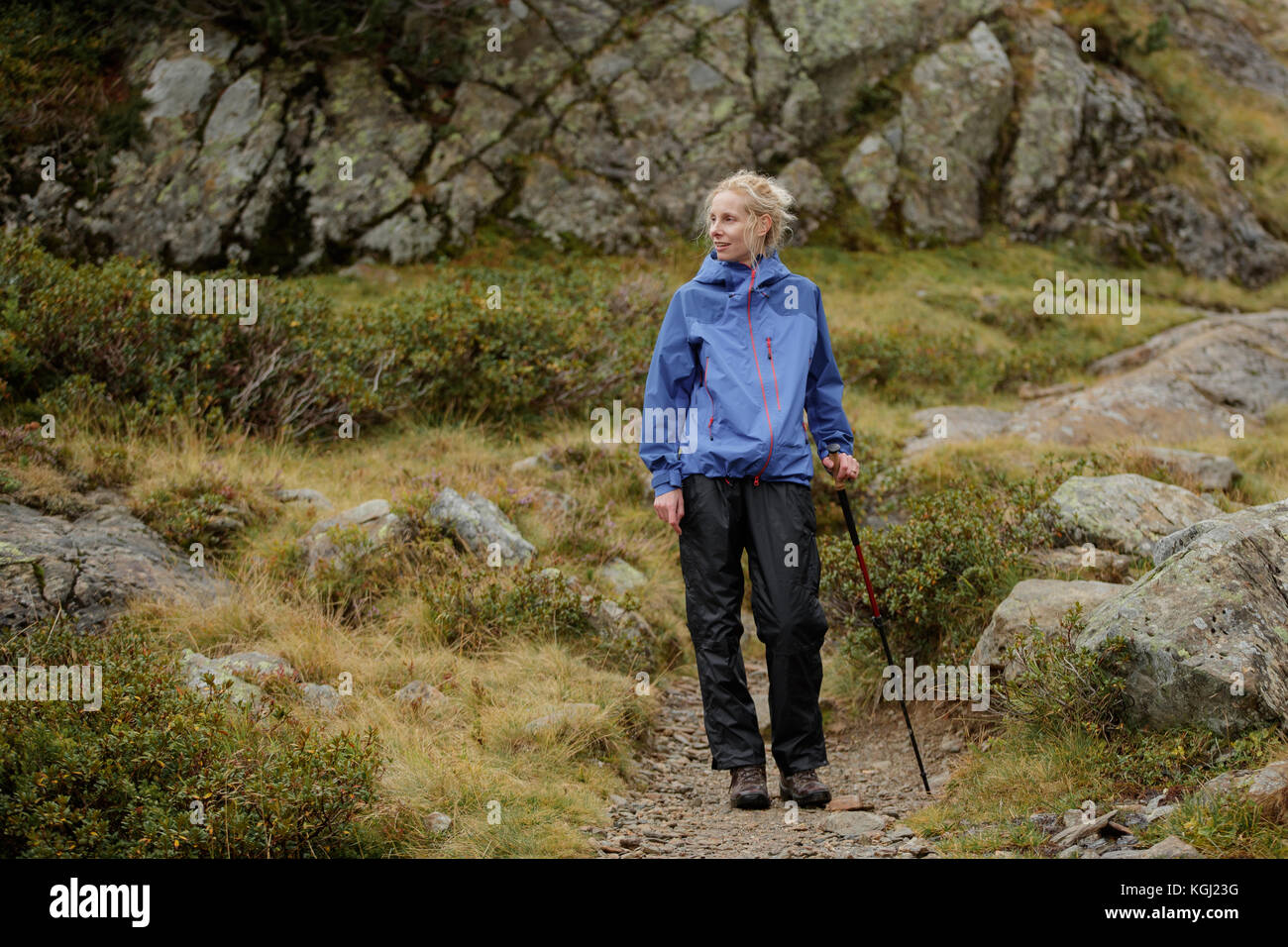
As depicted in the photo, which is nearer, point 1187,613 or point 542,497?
point 1187,613

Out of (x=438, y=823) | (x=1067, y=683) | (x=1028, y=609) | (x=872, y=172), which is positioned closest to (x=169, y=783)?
(x=438, y=823)

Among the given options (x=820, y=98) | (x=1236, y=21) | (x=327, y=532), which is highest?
(x=1236, y=21)

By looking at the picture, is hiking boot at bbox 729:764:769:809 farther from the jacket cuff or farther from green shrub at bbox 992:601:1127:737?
the jacket cuff

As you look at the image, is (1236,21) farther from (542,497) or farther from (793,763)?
(793,763)

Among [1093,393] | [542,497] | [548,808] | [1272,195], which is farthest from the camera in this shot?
[1272,195]

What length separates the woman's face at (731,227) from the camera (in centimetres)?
491

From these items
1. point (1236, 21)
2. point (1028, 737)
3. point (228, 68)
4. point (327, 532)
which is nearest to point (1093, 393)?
point (1028, 737)

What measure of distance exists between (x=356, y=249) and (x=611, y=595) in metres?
8.41

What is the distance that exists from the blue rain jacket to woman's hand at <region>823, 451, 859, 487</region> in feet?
0.25

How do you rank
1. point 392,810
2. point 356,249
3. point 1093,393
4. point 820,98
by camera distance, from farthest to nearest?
point 820,98
point 356,249
point 1093,393
point 392,810

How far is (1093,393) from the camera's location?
35.6ft

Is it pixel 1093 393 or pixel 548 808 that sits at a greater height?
pixel 1093 393

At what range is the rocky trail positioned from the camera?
14.0 ft

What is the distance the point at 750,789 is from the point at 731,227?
269 centimetres
